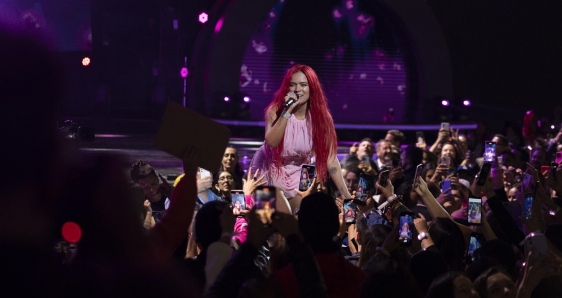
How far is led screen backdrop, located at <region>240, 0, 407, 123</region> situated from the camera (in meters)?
17.5

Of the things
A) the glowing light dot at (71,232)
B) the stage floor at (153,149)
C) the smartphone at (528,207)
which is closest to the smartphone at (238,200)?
the smartphone at (528,207)

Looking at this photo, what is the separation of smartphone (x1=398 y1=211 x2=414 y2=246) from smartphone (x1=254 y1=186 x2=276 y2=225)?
115cm

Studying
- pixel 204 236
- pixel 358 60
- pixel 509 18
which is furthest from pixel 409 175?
pixel 509 18

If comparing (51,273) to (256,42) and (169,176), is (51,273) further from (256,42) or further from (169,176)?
(256,42)

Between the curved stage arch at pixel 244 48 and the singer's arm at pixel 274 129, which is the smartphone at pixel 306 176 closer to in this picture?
the singer's arm at pixel 274 129

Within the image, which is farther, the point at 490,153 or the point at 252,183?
the point at 490,153

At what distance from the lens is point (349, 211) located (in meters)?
4.49

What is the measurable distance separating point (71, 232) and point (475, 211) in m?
3.33

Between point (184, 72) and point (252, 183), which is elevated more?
point (184, 72)

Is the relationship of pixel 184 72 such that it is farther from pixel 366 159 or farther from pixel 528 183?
pixel 528 183

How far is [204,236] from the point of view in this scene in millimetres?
2811

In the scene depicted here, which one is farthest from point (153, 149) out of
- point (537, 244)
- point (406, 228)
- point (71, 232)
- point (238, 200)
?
point (71, 232)

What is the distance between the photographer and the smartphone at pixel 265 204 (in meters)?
2.25

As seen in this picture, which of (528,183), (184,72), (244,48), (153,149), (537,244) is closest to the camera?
(537,244)
